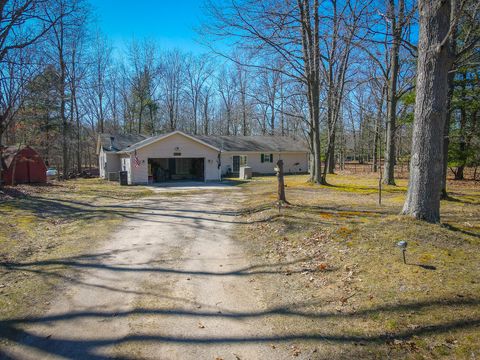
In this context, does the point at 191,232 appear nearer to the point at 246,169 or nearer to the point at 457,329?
the point at 457,329

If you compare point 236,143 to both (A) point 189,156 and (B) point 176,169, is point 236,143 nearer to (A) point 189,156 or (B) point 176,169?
(B) point 176,169

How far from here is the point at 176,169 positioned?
29188mm

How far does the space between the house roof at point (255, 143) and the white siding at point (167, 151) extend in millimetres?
7617

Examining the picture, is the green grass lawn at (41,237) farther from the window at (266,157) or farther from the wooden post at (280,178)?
the window at (266,157)

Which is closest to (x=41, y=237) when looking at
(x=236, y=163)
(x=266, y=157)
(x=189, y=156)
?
(x=189, y=156)

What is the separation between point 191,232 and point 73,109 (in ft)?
104

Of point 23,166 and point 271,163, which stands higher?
point 271,163

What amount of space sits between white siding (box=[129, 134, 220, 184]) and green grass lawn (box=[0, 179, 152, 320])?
25.3ft

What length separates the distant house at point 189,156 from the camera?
77.0ft

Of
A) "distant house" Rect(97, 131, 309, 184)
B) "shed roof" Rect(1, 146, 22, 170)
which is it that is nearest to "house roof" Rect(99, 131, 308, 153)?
"distant house" Rect(97, 131, 309, 184)

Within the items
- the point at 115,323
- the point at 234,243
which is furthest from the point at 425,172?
the point at 115,323

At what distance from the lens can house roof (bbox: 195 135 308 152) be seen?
109ft

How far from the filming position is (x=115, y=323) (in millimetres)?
4113

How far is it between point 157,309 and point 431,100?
19.9ft
